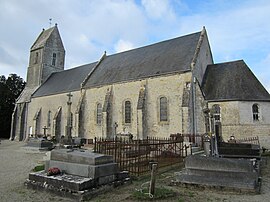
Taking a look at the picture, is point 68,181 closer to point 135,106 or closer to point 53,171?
point 53,171

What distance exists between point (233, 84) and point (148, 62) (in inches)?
305

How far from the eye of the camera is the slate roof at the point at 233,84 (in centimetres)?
1706

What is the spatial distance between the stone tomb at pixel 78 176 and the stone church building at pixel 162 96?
6677mm

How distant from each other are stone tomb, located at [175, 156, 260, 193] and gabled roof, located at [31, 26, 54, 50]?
Answer: 3197 cm

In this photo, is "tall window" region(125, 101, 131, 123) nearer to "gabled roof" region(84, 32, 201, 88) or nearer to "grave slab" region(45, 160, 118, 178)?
"gabled roof" region(84, 32, 201, 88)

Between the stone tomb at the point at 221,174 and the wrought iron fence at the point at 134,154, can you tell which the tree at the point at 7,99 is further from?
the stone tomb at the point at 221,174

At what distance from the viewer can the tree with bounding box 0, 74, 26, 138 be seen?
37.4m

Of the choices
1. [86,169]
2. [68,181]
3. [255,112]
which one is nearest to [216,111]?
[255,112]

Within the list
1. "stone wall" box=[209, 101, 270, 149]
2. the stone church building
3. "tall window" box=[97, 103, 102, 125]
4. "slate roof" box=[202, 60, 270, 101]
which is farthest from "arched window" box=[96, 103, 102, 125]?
"stone wall" box=[209, 101, 270, 149]

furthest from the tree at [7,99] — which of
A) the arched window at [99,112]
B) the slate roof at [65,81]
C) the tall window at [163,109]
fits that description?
the tall window at [163,109]

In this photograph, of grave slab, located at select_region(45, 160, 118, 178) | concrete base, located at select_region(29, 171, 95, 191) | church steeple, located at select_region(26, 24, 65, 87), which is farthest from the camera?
church steeple, located at select_region(26, 24, 65, 87)

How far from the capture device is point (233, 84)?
704 inches

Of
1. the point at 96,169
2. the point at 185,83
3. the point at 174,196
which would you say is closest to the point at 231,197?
the point at 174,196

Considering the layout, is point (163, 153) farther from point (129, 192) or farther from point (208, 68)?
point (208, 68)
